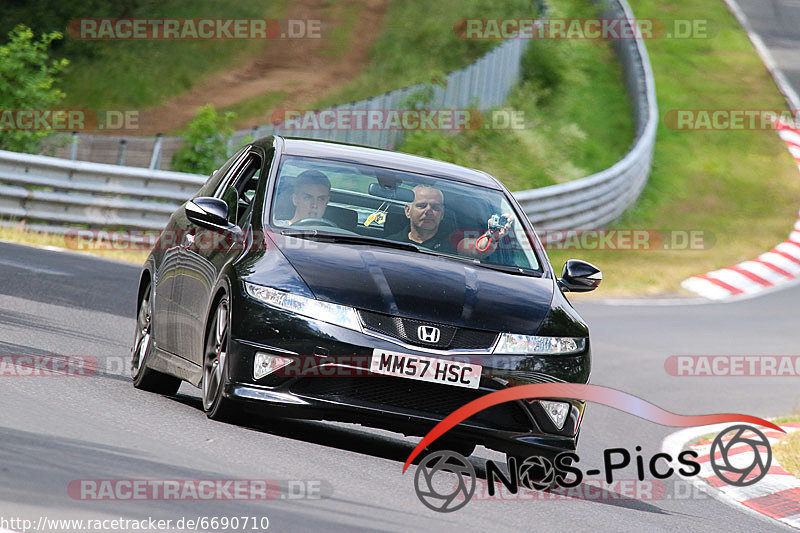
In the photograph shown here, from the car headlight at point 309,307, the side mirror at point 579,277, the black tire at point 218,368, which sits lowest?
the black tire at point 218,368

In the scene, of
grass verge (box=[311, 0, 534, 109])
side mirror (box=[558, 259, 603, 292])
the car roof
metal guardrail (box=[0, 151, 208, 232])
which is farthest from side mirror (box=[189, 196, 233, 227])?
grass verge (box=[311, 0, 534, 109])

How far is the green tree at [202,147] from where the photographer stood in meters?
23.4

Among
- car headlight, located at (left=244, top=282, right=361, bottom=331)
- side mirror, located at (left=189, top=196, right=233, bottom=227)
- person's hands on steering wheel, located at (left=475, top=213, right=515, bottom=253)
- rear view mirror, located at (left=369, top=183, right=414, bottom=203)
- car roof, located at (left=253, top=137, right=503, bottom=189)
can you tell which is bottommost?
car headlight, located at (left=244, top=282, right=361, bottom=331)

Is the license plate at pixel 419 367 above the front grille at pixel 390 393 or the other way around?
above

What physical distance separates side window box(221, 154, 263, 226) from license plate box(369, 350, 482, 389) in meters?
1.56

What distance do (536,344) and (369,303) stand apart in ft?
2.96

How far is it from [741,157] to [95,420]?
1196 inches

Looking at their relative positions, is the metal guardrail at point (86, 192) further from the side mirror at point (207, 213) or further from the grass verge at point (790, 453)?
the side mirror at point (207, 213)

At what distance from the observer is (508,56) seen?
37.1 meters

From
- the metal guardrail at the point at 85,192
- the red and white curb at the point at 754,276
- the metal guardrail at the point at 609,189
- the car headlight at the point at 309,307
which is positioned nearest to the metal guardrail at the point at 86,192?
the metal guardrail at the point at 85,192

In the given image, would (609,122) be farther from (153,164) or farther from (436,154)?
(153,164)

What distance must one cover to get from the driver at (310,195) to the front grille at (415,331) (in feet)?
3.72

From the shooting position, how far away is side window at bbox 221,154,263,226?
8281 millimetres

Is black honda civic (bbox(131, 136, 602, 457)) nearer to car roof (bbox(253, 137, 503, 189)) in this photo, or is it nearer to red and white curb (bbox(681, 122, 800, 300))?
car roof (bbox(253, 137, 503, 189))
